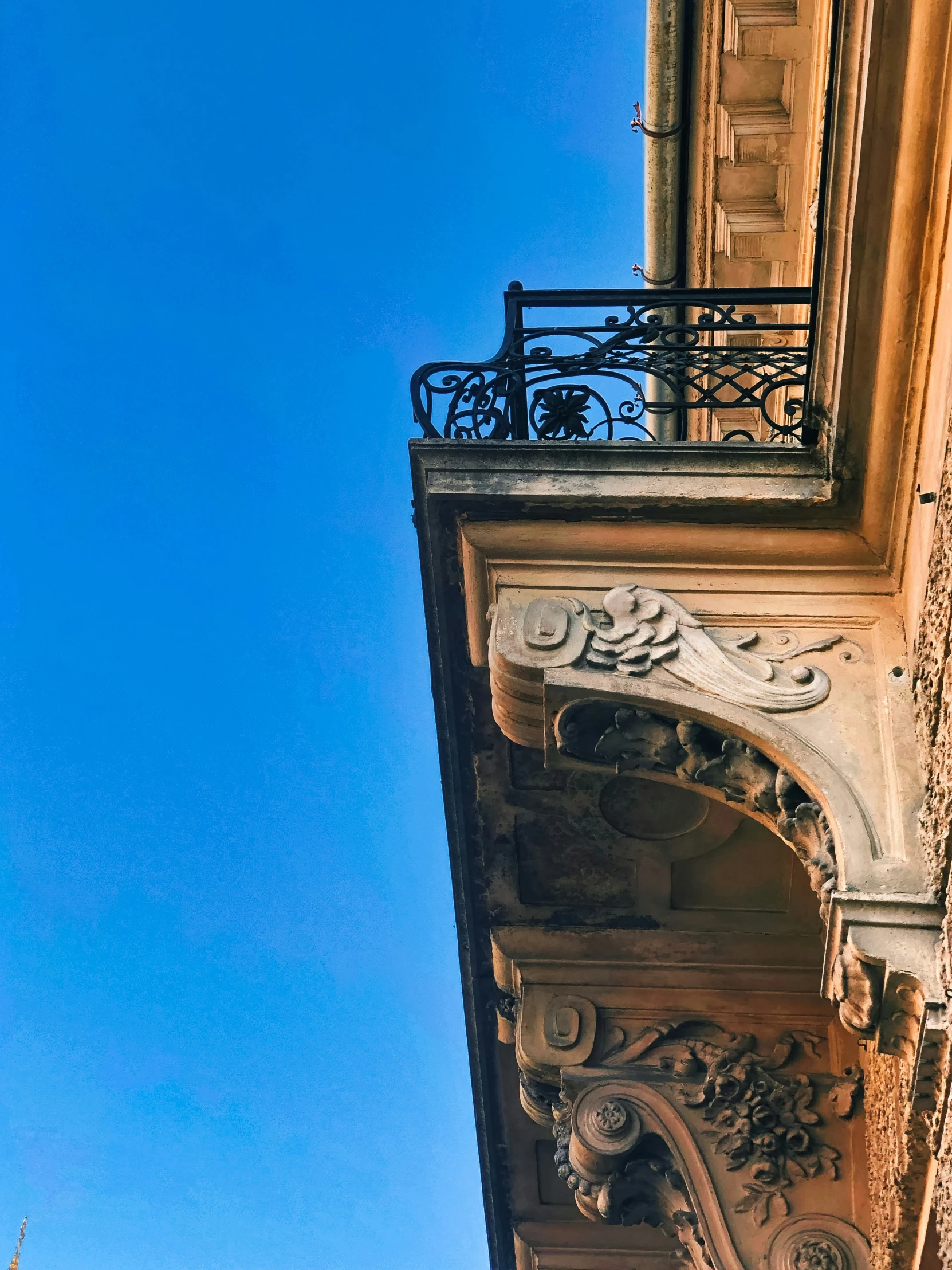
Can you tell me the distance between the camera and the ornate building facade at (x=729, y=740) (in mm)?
4266

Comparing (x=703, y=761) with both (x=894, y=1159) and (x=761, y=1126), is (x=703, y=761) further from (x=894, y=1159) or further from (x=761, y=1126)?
(x=761, y=1126)

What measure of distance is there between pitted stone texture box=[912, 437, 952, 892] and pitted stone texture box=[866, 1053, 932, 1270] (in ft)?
2.37

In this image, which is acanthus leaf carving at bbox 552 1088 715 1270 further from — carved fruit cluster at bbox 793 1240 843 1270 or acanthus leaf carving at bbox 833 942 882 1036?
acanthus leaf carving at bbox 833 942 882 1036

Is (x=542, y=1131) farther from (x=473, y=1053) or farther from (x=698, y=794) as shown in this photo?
(x=698, y=794)

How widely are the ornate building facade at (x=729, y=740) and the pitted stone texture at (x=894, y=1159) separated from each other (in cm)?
2

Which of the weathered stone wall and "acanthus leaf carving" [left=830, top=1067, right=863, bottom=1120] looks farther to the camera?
"acanthus leaf carving" [left=830, top=1067, right=863, bottom=1120]

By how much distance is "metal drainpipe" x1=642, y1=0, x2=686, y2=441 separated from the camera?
9336mm

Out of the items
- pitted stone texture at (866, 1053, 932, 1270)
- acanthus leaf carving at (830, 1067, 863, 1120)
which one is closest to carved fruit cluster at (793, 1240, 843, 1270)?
pitted stone texture at (866, 1053, 932, 1270)

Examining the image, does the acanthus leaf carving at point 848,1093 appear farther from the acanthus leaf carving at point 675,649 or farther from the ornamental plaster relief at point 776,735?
the acanthus leaf carving at point 675,649

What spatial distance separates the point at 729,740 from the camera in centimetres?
473

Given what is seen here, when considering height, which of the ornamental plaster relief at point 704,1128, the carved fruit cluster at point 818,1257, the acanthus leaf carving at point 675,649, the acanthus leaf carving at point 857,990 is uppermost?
the acanthus leaf carving at point 675,649

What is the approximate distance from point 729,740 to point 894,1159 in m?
1.76

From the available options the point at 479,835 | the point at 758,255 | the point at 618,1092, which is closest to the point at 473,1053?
the point at 618,1092

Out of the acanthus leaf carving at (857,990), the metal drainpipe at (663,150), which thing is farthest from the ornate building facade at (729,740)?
the metal drainpipe at (663,150)
